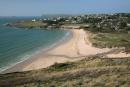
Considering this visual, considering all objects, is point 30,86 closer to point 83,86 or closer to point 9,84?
point 9,84

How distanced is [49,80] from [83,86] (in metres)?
4.21

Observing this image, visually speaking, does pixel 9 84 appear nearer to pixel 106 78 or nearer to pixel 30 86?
pixel 30 86

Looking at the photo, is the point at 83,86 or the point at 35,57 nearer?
the point at 83,86

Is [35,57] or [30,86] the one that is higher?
[30,86]

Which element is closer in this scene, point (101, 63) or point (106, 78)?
point (106, 78)

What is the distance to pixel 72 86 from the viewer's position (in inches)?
922

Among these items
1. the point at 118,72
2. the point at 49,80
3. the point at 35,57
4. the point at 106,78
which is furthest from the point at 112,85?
the point at 35,57

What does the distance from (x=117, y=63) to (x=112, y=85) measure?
981 centimetres

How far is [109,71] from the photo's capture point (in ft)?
89.1

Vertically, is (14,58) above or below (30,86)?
below

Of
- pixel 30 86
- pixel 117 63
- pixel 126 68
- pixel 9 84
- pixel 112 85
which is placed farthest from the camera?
pixel 117 63

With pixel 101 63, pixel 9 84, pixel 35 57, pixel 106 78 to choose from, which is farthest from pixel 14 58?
pixel 106 78

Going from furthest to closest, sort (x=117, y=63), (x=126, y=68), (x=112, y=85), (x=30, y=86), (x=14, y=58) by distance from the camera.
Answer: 1. (x=14, y=58)
2. (x=117, y=63)
3. (x=126, y=68)
4. (x=30, y=86)
5. (x=112, y=85)

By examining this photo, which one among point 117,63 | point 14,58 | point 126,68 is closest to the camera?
point 126,68
